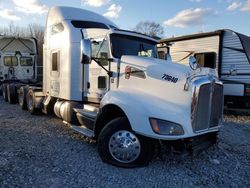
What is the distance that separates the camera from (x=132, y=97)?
17.5 ft

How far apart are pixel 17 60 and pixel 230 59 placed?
10410 millimetres

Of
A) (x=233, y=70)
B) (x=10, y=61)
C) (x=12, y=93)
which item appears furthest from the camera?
(x=10, y=61)

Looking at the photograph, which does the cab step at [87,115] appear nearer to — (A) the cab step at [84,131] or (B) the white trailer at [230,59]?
(A) the cab step at [84,131]

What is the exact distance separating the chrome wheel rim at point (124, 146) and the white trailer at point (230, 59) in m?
6.52

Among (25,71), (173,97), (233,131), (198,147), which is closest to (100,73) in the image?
(173,97)

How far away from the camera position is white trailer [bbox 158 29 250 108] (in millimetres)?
11227

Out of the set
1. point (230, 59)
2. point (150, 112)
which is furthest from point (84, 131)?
point (230, 59)

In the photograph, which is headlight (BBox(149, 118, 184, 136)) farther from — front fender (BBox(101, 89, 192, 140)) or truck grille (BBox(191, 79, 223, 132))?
truck grille (BBox(191, 79, 223, 132))

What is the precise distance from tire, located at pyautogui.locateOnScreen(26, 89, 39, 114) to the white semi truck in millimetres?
2693

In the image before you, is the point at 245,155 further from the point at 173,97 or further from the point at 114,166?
the point at 114,166

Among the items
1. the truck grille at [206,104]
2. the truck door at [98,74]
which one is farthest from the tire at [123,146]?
the truck door at [98,74]

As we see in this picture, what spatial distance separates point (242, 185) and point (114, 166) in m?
2.11

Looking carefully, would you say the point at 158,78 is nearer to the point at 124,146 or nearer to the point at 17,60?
the point at 124,146

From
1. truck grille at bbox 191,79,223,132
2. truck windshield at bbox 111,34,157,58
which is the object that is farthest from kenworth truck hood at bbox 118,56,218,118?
truck windshield at bbox 111,34,157,58
